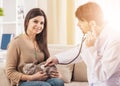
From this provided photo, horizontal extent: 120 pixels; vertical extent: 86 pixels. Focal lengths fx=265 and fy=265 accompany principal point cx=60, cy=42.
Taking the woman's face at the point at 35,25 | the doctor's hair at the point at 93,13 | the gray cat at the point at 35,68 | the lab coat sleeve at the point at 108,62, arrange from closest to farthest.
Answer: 1. the lab coat sleeve at the point at 108,62
2. the doctor's hair at the point at 93,13
3. the gray cat at the point at 35,68
4. the woman's face at the point at 35,25

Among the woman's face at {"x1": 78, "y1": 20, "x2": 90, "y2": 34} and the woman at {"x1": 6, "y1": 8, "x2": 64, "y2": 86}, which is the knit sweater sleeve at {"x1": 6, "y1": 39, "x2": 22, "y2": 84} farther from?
the woman's face at {"x1": 78, "y1": 20, "x2": 90, "y2": 34}

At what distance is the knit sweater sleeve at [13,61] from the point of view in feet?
7.86

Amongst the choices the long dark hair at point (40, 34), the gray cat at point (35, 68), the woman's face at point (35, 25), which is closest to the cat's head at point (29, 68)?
the gray cat at point (35, 68)

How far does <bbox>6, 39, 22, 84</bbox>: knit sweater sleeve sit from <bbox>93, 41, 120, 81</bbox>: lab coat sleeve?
0.97m

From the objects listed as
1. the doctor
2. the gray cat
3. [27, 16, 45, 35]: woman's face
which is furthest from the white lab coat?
[27, 16, 45, 35]: woman's face

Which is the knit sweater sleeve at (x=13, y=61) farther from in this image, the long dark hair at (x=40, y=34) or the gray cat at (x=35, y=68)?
the long dark hair at (x=40, y=34)

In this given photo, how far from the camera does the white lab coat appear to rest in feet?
5.26

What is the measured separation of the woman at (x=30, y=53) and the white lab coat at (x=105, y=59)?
0.73 metres

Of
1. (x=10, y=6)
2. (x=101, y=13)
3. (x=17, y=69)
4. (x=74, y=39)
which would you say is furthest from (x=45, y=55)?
(x=10, y=6)

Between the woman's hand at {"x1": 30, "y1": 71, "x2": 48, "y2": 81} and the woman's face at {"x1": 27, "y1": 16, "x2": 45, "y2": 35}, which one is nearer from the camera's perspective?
the woman's hand at {"x1": 30, "y1": 71, "x2": 48, "y2": 81}

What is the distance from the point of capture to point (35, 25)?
2488 millimetres

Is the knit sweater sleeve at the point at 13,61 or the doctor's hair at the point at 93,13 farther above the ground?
the doctor's hair at the point at 93,13

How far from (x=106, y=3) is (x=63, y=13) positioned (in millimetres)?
619

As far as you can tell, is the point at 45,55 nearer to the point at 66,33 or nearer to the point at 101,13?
the point at 101,13
